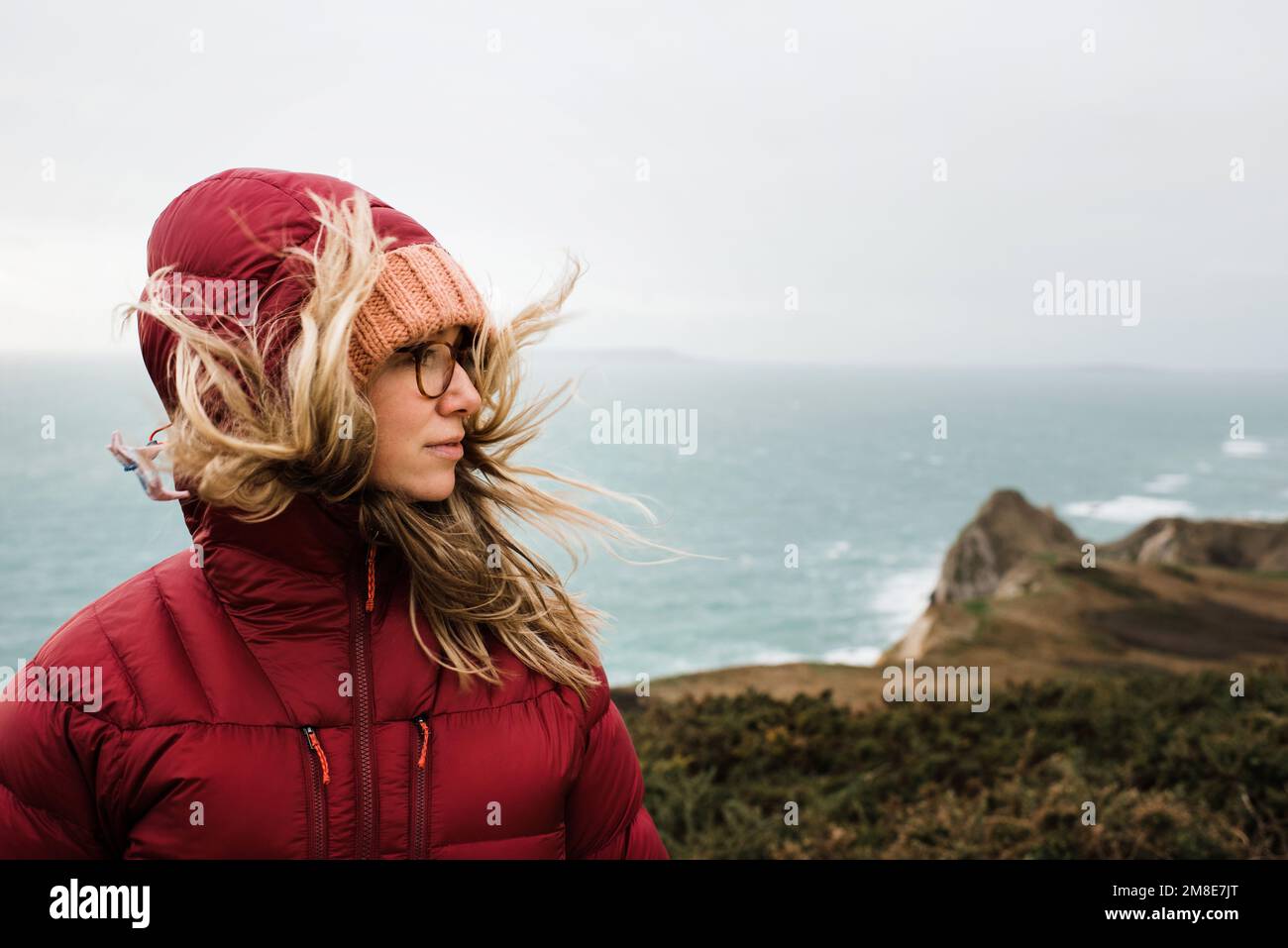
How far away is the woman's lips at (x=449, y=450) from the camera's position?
187 centimetres

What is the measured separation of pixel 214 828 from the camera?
172 cm

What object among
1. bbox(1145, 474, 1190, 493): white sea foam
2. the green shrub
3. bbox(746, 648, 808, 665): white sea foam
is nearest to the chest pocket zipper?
the green shrub

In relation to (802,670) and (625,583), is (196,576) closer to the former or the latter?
(802,670)

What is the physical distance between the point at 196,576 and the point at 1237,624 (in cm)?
1439

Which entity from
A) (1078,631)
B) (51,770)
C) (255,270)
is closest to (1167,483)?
(1078,631)

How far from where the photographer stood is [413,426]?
1848mm

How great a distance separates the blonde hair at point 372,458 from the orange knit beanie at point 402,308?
51 mm

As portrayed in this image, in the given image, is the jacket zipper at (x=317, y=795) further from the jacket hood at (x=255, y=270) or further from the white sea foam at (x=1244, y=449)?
the white sea foam at (x=1244, y=449)

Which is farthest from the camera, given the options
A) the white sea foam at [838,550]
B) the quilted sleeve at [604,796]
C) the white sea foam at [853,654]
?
the white sea foam at [838,550]

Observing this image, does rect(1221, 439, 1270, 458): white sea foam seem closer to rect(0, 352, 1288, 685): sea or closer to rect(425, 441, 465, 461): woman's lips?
rect(0, 352, 1288, 685): sea

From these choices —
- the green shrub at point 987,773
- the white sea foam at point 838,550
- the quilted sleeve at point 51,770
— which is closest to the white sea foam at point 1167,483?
the white sea foam at point 838,550

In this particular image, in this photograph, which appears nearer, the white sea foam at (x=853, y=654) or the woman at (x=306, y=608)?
the woman at (x=306, y=608)

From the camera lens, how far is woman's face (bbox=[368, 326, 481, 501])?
1.84m

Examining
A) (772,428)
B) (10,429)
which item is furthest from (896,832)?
(772,428)
